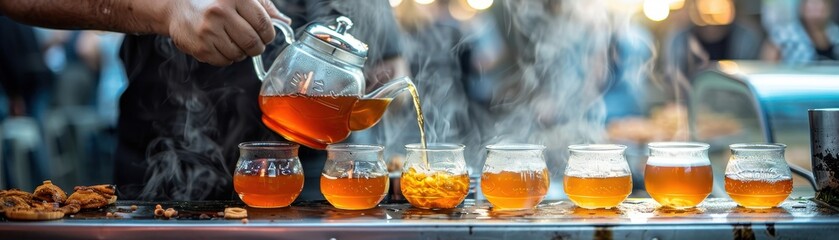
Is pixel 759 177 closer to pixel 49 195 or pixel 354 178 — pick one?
pixel 354 178

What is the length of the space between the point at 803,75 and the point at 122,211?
222 centimetres

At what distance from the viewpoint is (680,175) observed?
2.07 metres

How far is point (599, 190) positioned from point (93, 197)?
124 cm

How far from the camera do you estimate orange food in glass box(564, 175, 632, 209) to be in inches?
81.3

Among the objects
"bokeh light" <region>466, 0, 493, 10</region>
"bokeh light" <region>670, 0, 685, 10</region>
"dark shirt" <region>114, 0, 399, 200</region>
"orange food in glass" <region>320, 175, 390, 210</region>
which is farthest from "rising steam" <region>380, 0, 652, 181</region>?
"orange food in glass" <region>320, 175, 390, 210</region>

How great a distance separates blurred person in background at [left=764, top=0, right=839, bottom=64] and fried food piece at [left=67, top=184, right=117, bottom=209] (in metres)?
4.93

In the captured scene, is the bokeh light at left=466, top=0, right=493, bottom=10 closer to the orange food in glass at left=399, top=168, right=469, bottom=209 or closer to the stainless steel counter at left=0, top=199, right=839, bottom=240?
the orange food in glass at left=399, top=168, right=469, bottom=209

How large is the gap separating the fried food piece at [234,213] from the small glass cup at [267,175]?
0.47 ft

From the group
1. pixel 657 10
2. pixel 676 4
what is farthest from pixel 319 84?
pixel 676 4

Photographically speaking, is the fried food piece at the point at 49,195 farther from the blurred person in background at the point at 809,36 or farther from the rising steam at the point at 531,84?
the blurred person in background at the point at 809,36

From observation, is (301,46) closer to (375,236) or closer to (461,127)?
(375,236)

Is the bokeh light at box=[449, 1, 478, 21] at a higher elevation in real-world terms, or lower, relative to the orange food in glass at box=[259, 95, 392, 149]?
higher

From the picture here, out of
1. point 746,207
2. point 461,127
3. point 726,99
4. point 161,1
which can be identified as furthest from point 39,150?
point 746,207

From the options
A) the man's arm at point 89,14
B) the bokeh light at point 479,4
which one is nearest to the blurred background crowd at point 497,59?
the bokeh light at point 479,4
